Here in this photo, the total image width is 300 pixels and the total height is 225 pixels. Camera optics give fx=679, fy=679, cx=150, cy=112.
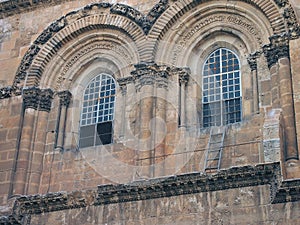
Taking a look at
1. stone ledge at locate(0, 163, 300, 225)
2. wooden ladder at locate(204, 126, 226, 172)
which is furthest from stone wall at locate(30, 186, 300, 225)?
wooden ladder at locate(204, 126, 226, 172)

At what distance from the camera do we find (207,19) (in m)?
18.5

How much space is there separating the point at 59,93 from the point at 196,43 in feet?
13.4

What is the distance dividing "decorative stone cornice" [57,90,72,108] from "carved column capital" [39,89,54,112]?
281mm

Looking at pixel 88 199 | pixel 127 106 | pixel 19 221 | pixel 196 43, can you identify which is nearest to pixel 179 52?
pixel 196 43

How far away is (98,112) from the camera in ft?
61.4

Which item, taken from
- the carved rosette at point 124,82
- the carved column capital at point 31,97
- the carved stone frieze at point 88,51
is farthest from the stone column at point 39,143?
the carved rosette at point 124,82

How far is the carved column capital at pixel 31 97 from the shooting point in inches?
→ 741

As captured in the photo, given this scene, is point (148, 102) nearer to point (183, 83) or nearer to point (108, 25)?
point (183, 83)

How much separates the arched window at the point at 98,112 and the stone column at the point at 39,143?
3.27ft

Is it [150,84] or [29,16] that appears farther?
[29,16]

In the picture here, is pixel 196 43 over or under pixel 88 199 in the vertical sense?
over

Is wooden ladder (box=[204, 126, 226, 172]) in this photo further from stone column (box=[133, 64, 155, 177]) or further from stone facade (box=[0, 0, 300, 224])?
stone column (box=[133, 64, 155, 177])

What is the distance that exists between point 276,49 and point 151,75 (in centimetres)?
332

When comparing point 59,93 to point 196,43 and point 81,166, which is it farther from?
point 196,43
